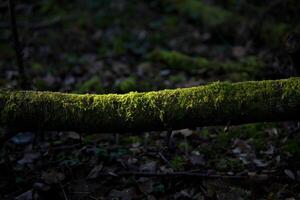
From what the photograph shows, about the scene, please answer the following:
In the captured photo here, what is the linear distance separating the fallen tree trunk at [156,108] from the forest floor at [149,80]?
16cm

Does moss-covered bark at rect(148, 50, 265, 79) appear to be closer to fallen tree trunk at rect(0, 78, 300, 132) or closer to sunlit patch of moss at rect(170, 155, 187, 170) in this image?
sunlit patch of moss at rect(170, 155, 187, 170)

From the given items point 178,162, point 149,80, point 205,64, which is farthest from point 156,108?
point 205,64

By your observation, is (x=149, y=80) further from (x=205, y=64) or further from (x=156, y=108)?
(x=156, y=108)

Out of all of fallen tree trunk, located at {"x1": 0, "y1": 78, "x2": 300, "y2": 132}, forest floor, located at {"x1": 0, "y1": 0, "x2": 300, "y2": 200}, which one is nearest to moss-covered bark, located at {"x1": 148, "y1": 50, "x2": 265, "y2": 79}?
forest floor, located at {"x1": 0, "y1": 0, "x2": 300, "y2": 200}

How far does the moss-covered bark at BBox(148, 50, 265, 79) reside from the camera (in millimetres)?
5820

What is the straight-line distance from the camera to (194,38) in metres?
7.36

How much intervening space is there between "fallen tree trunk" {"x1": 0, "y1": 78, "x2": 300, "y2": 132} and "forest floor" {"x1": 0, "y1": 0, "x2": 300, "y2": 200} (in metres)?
0.16

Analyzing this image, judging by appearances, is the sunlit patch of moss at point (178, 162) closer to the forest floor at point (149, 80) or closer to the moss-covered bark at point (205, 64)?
the forest floor at point (149, 80)

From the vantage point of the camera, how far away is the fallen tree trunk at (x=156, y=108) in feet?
9.93

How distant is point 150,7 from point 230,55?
109 inches

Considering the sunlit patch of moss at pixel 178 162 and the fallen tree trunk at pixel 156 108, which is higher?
the fallen tree trunk at pixel 156 108

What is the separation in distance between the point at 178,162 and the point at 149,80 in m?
2.32

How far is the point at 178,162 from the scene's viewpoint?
3.83 metres

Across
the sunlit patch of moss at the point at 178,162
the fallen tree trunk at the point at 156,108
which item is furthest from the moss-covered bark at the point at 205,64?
the fallen tree trunk at the point at 156,108
